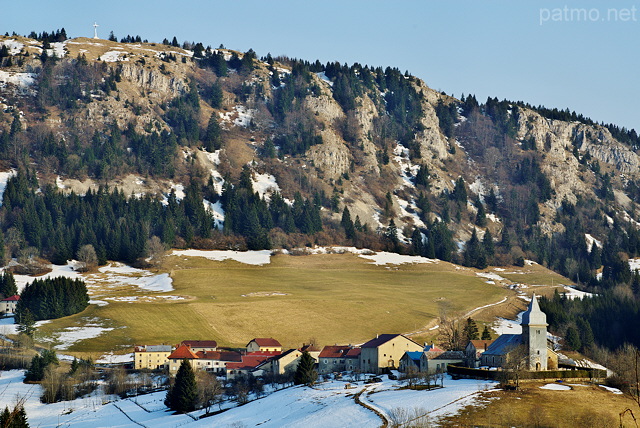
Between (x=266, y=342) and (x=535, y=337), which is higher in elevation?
(x=535, y=337)

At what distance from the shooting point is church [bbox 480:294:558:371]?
286 feet

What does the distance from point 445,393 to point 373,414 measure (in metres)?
9.66

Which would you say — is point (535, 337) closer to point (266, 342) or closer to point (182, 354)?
point (182, 354)

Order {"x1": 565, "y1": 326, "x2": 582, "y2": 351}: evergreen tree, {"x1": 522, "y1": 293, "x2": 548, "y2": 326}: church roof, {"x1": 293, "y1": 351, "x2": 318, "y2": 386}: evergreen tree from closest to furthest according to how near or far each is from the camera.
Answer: {"x1": 522, "y1": 293, "x2": 548, "y2": 326}: church roof < {"x1": 293, "y1": 351, "x2": 318, "y2": 386}: evergreen tree < {"x1": 565, "y1": 326, "x2": 582, "y2": 351}: evergreen tree

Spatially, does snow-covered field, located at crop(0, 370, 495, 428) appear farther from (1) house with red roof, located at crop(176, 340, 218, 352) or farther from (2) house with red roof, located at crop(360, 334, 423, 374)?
(1) house with red roof, located at crop(176, 340, 218, 352)

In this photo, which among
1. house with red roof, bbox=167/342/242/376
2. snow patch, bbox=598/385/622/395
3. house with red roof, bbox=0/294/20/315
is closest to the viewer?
snow patch, bbox=598/385/622/395

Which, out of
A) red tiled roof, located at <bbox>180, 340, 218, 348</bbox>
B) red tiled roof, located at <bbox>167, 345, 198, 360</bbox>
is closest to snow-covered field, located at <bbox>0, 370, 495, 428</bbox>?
red tiled roof, located at <bbox>167, 345, 198, 360</bbox>

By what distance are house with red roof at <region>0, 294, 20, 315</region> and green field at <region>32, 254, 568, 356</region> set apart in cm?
1479

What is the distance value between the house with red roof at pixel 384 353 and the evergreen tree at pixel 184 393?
2502cm

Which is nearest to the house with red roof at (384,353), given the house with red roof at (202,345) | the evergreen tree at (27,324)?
the house with red roof at (202,345)

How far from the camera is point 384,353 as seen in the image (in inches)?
4173

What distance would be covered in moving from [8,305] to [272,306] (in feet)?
159

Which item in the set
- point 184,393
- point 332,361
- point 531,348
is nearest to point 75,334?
point 332,361

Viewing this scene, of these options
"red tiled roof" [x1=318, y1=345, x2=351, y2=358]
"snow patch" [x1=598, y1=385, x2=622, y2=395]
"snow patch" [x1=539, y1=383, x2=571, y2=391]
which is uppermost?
"red tiled roof" [x1=318, y1=345, x2=351, y2=358]
